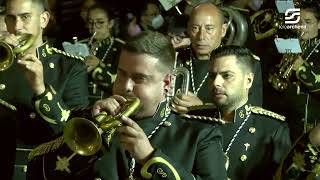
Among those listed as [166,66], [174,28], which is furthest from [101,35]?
[166,66]

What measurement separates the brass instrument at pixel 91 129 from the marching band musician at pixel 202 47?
1581 millimetres

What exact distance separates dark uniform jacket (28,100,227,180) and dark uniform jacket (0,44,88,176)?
0.60 meters

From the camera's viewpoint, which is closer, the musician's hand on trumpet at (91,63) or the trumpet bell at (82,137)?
the trumpet bell at (82,137)

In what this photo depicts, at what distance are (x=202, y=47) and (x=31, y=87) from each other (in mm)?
1304

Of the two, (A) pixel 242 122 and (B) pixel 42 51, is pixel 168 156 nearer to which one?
(A) pixel 242 122

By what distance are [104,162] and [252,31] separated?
7.41 ft

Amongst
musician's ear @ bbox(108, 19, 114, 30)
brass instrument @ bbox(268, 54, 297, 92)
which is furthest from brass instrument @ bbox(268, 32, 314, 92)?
musician's ear @ bbox(108, 19, 114, 30)

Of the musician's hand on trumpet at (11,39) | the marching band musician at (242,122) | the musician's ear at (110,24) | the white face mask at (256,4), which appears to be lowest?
the marching band musician at (242,122)

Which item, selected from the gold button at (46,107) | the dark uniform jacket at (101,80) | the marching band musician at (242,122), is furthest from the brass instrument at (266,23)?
the gold button at (46,107)

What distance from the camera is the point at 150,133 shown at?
2.64 meters

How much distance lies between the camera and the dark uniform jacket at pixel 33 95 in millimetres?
3266

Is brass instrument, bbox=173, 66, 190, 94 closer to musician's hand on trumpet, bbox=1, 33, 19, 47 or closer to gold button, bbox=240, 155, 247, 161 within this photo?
gold button, bbox=240, 155, 247, 161

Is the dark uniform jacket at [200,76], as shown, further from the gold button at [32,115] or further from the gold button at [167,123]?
the gold button at [167,123]

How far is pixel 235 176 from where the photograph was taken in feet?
10.8
